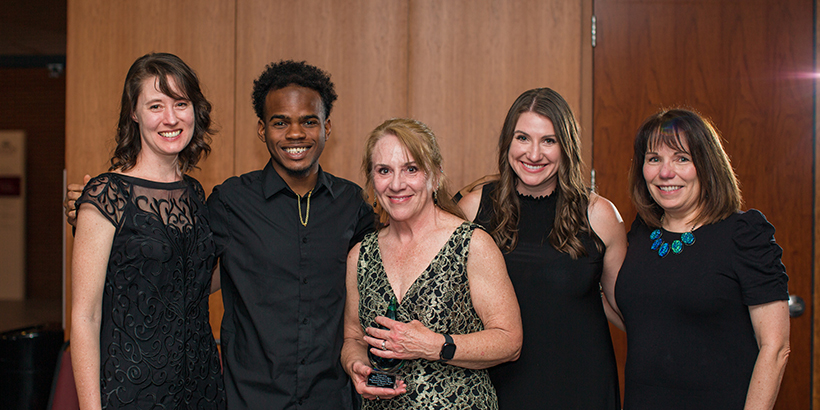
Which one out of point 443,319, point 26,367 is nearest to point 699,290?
point 443,319

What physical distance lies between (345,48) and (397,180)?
1570 mm

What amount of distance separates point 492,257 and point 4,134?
10.5 meters

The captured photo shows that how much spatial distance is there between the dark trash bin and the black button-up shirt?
2.38 m

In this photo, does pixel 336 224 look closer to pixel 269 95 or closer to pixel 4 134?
pixel 269 95

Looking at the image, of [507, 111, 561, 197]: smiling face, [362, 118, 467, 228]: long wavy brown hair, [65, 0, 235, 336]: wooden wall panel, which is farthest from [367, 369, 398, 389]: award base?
[65, 0, 235, 336]: wooden wall panel

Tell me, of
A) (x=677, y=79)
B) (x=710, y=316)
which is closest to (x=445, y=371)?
(x=710, y=316)

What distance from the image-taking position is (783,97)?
298cm

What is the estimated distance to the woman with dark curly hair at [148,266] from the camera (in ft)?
5.51

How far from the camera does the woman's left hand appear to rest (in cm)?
164

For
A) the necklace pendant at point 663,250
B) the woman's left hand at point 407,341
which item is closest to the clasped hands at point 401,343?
the woman's left hand at point 407,341

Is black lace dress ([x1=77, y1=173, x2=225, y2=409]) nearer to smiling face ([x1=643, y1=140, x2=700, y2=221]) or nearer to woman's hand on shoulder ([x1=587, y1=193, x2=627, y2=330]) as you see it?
woman's hand on shoulder ([x1=587, y1=193, x2=627, y2=330])

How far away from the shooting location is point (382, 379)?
1.63m

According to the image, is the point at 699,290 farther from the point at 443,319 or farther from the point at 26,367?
the point at 26,367

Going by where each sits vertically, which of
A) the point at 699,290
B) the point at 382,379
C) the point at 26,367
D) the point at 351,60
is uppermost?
the point at 351,60
